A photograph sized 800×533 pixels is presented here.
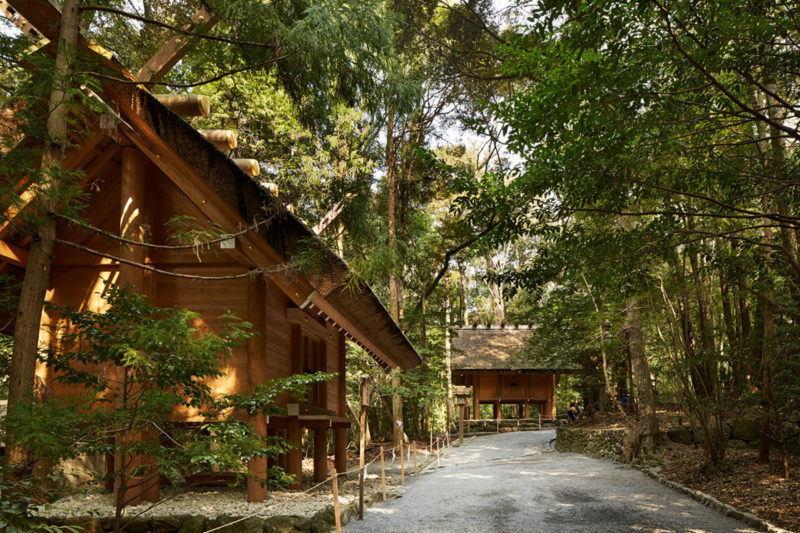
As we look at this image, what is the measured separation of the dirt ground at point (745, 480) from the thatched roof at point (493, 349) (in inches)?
473

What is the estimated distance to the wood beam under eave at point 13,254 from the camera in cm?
692

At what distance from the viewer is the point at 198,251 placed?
6.59m

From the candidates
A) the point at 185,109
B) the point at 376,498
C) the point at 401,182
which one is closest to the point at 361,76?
the point at 185,109

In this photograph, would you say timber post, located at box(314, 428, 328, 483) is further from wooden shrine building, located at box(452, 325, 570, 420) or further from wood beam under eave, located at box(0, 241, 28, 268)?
wooden shrine building, located at box(452, 325, 570, 420)

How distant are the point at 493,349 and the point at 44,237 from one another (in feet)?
75.7

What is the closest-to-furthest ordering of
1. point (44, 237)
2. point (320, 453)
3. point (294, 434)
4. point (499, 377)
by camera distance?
point (44, 237) → point (294, 434) → point (320, 453) → point (499, 377)

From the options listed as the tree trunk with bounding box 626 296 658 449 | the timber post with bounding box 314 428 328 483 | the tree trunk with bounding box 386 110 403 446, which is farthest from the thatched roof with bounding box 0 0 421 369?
the tree trunk with bounding box 386 110 403 446

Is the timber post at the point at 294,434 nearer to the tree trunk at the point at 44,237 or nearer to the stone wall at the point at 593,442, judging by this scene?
the tree trunk at the point at 44,237

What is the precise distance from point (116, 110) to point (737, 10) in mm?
5819

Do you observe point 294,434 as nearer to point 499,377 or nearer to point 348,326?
point 348,326

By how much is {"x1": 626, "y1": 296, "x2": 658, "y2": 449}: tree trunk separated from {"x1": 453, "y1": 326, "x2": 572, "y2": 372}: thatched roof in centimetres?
1070

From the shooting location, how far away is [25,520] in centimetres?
303

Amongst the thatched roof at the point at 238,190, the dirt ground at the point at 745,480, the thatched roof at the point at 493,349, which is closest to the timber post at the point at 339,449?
the thatched roof at the point at 238,190

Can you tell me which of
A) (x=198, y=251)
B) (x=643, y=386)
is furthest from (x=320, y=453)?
(x=643, y=386)
